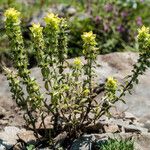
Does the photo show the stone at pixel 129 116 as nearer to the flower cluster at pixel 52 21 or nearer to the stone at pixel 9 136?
the stone at pixel 9 136

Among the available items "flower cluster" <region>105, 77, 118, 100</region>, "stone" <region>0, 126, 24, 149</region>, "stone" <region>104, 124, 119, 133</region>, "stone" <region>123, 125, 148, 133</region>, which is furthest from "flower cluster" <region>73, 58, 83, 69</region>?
"stone" <region>0, 126, 24, 149</region>

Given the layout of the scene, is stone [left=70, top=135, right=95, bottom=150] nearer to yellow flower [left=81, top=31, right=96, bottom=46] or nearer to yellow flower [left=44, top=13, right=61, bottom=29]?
yellow flower [left=81, top=31, right=96, bottom=46]

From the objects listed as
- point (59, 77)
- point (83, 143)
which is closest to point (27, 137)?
point (83, 143)

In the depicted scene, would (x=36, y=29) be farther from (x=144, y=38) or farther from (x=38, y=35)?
(x=144, y=38)

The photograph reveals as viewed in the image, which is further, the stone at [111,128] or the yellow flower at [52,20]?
the stone at [111,128]

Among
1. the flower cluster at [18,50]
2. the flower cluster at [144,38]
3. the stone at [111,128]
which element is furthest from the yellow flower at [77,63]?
the stone at [111,128]

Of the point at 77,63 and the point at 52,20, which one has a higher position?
the point at 52,20

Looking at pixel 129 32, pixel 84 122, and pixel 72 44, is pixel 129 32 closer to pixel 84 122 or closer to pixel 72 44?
pixel 72 44
